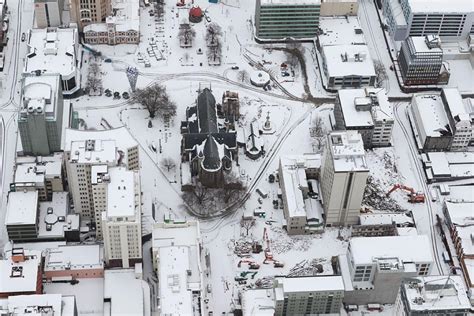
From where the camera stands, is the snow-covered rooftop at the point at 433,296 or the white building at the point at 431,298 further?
the snow-covered rooftop at the point at 433,296

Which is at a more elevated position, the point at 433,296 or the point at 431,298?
the point at 433,296

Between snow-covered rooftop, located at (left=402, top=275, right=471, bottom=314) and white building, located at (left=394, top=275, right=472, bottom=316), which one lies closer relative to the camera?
white building, located at (left=394, top=275, right=472, bottom=316)

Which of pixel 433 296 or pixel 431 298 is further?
pixel 433 296
